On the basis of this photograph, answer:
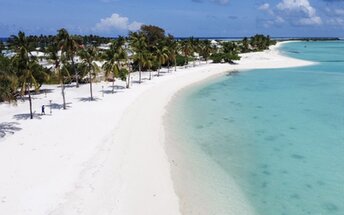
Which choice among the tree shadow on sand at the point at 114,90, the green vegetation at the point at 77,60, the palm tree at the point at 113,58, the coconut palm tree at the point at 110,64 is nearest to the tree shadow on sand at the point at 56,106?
the green vegetation at the point at 77,60

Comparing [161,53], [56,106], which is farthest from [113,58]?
[161,53]

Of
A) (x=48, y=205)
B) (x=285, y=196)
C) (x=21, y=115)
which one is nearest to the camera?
(x=48, y=205)

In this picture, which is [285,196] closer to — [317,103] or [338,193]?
[338,193]

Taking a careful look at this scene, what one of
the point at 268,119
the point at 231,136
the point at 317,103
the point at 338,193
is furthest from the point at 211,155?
the point at 317,103

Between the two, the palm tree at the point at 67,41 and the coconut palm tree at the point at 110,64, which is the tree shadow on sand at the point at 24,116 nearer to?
the palm tree at the point at 67,41

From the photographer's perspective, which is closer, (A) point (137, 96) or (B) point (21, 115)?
(B) point (21, 115)

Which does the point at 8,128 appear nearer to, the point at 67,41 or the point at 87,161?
the point at 87,161

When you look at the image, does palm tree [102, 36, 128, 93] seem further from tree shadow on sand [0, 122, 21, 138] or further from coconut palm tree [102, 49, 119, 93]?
tree shadow on sand [0, 122, 21, 138]

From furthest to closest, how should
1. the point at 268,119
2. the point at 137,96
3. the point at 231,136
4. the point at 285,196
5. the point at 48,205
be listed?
the point at 137,96, the point at 268,119, the point at 231,136, the point at 285,196, the point at 48,205
